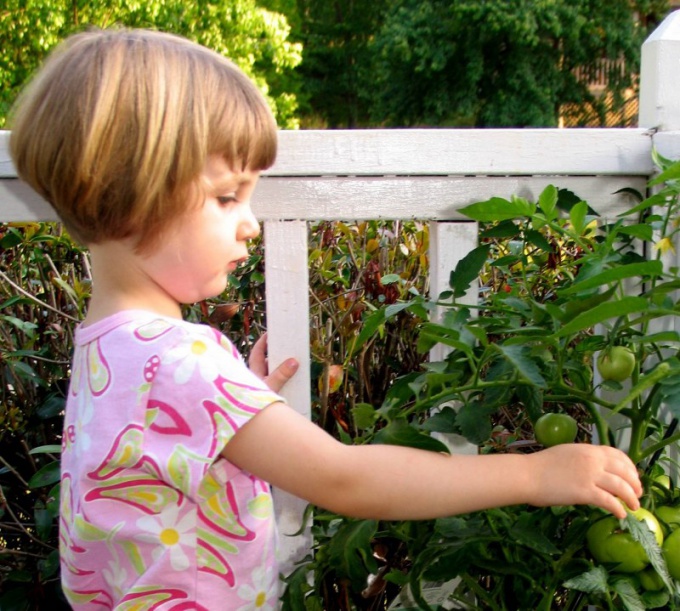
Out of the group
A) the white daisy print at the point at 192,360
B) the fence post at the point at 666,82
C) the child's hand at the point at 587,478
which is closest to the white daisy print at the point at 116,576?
the white daisy print at the point at 192,360

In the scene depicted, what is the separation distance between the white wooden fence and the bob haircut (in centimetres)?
26

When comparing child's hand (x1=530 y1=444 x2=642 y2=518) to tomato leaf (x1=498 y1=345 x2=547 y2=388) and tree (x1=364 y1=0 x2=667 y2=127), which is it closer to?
tomato leaf (x1=498 y1=345 x2=547 y2=388)

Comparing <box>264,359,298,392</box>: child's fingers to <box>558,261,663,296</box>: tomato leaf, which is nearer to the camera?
<box>558,261,663,296</box>: tomato leaf

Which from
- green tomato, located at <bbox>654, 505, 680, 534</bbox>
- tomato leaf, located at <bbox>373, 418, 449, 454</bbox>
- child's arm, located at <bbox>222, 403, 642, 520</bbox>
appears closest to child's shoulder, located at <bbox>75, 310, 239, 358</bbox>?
child's arm, located at <bbox>222, 403, 642, 520</bbox>

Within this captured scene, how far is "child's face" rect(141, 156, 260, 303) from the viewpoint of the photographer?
108 centimetres

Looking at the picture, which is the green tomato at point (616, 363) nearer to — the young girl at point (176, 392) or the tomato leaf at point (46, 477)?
the young girl at point (176, 392)

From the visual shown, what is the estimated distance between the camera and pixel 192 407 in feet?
3.31

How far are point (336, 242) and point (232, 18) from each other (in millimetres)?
15026

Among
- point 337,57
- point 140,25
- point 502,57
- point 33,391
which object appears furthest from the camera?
point 337,57

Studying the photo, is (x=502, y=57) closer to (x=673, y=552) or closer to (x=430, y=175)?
(x=430, y=175)

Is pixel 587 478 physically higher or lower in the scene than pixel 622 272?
lower

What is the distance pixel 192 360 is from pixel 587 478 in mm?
458

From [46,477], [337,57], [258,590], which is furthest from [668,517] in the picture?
[337,57]

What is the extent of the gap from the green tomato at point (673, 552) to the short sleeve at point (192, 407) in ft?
1.54
